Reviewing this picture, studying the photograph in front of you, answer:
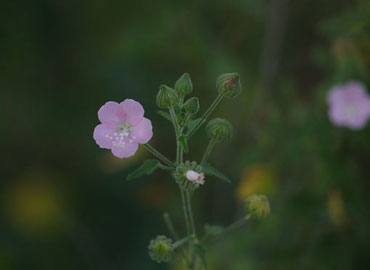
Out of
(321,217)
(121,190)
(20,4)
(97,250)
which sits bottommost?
(321,217)

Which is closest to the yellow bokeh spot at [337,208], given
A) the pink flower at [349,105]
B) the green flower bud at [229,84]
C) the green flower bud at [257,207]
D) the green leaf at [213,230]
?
the pink flower at [349,105]

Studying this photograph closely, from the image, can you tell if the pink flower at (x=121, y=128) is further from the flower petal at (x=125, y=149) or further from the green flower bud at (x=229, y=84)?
the green flower bud at (x=229, y=84)

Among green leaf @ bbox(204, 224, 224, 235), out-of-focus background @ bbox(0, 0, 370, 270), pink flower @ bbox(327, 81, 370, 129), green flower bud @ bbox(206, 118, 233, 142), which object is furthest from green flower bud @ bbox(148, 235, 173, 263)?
out-of-focus background @ bbox(0, 0, 370, 270)

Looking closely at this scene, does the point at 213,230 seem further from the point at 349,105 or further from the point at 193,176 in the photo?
the point at 349,105

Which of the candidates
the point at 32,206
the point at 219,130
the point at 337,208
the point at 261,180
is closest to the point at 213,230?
the point at 219,130

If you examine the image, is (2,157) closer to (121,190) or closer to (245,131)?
(121,190)

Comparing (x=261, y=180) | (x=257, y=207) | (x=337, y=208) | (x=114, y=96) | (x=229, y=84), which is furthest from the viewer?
(x=114, y=96)

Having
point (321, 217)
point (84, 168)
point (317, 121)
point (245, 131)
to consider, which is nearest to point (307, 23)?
point (245, 131)
